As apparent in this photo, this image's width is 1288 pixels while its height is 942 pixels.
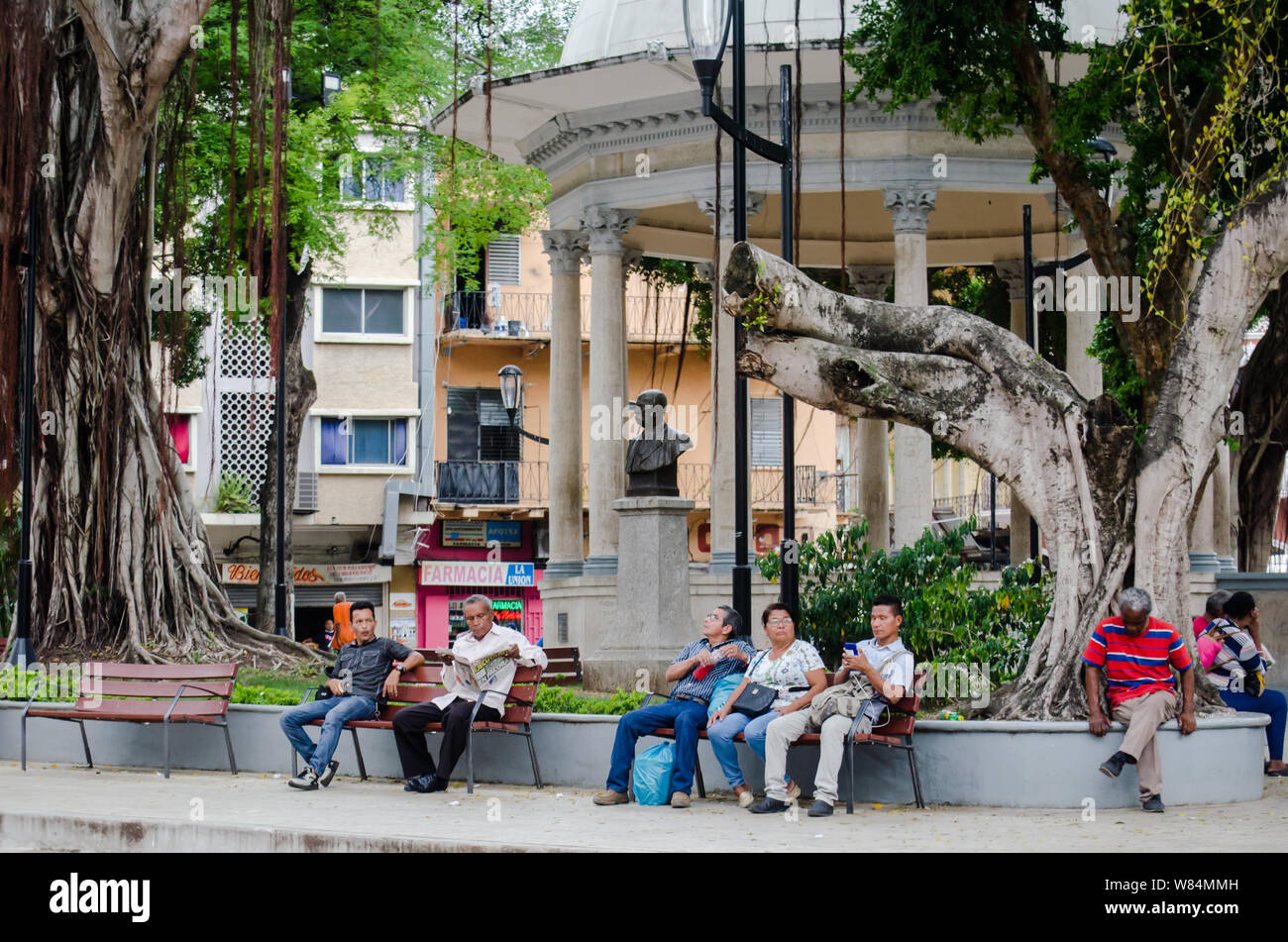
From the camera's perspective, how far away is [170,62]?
15797mm

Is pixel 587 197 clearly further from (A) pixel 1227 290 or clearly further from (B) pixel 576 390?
(A) pixel 1227 290

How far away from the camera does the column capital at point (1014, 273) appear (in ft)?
97.2

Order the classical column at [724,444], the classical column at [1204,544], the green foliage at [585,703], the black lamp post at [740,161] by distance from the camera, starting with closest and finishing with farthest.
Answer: the green foliage at [585,703]
the black lamp post at [740,161]
the classical column at [1204,544]
the classical column at [724,444]

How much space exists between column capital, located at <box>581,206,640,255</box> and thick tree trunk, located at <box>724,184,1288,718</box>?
45.4 ft

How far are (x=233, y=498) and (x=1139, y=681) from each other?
28503 millimetres

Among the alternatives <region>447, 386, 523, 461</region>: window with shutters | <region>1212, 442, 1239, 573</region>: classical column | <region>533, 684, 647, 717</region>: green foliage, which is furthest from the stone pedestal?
<region>447, 386, 523, 461</region>: window with shutters

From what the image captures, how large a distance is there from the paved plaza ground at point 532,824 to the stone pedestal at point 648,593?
6.03 m

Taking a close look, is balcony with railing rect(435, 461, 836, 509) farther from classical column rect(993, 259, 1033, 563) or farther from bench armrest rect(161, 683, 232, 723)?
Result: bench armrest rect(161, 683, 232, 723)

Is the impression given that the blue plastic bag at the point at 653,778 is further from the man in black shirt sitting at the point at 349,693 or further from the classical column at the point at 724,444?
the classical column at the point at 724,444

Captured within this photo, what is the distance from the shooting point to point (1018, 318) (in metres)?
29.6

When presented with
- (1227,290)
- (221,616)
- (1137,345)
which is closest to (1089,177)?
(1137,345)

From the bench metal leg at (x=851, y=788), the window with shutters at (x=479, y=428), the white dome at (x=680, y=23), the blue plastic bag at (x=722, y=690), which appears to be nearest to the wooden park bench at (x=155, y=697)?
the blue plastic bag at (x=722, y=690)
